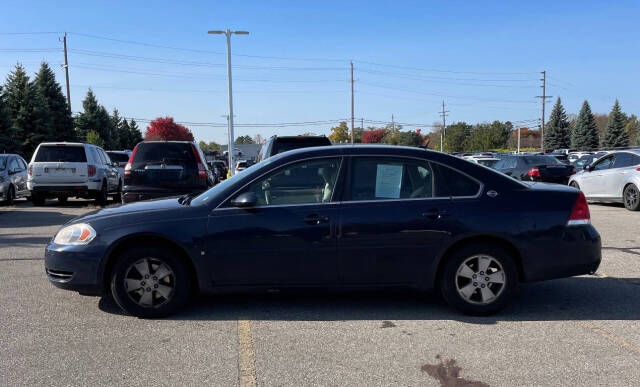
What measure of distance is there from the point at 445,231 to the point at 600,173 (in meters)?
11.1

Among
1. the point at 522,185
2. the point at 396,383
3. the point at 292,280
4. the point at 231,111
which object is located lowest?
the point at 396,383

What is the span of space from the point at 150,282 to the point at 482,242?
3.12 metres

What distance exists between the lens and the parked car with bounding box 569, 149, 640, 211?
12680 millimetres

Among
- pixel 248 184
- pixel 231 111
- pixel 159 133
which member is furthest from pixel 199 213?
pixel 159 133

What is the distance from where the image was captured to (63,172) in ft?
47.0

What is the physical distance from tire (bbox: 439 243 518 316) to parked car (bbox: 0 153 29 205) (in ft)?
46.4

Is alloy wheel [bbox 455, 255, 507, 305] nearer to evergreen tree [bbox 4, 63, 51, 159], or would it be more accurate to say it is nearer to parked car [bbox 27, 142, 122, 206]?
parked car [bbox 27, 142, 122, 206]

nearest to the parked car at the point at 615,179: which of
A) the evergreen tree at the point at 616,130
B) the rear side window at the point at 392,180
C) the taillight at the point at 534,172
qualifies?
the taillight at the point at 534,172

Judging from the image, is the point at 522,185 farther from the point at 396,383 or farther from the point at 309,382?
the point at 309,382

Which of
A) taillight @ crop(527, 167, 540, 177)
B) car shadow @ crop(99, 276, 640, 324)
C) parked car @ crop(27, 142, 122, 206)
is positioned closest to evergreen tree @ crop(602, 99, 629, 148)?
taillight @ crop(527, 167, 540, 177)

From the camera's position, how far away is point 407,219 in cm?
476

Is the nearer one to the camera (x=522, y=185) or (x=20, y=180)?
(x=522, y=185)

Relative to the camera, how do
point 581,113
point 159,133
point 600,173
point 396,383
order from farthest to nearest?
point 159,133, point 581,113, point 600,173, point 396,383

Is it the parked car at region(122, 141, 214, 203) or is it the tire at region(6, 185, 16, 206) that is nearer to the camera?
the parked car at region(122, 141, 214, 203)
